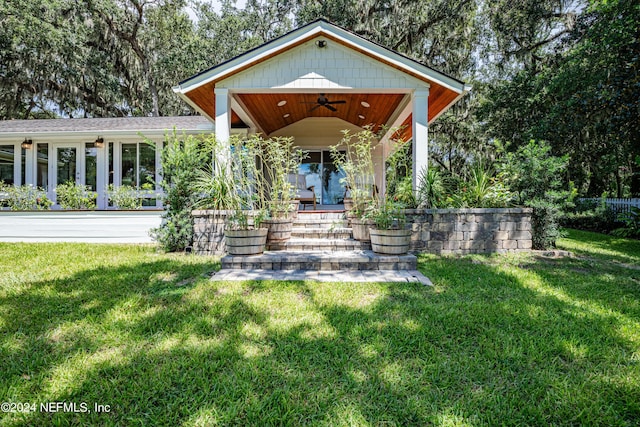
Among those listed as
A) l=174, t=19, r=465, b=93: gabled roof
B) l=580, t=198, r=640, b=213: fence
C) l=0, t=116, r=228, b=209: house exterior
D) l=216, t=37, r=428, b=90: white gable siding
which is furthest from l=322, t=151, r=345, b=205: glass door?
l=580, t=198, r=640, b=213: fence

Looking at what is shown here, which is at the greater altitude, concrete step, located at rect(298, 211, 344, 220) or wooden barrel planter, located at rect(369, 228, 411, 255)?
concrete step, located at rect(298, 211, 344, 220)

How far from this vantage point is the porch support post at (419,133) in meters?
5.58

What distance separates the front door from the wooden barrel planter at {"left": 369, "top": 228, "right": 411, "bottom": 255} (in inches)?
355

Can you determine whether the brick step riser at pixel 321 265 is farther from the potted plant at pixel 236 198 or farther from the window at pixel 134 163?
the window at pixel 134 163

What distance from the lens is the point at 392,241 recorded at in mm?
4145

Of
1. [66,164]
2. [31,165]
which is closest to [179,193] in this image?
[66,164]

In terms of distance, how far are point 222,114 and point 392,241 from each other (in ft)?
12.0

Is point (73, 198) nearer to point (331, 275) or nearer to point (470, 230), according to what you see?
point (331, 275)

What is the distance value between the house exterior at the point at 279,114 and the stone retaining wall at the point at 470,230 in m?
1.07

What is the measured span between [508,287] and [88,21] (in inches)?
720

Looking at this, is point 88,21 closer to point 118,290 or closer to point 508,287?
point 118,290

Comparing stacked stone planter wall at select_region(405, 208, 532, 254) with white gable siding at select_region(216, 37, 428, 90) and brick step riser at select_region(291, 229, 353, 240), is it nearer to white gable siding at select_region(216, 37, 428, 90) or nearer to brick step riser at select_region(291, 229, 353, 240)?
brick step riser at select_region(291, 229, 353, 240)

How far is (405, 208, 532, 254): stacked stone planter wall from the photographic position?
5051 mm

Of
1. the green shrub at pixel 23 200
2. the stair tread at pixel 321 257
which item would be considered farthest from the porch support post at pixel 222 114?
the green shrub at pixel 23 200
